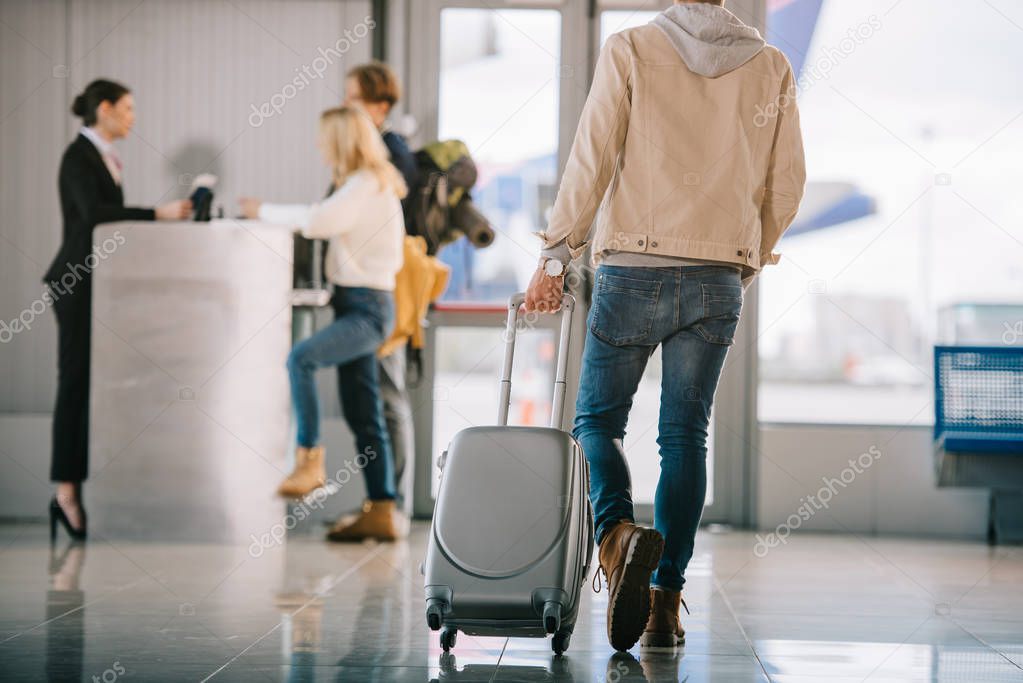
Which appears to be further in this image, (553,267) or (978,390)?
(978,390)

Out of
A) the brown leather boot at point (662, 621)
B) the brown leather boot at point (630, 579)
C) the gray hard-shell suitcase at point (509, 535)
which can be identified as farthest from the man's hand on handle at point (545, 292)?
the brown leather boot at point (662, 621)

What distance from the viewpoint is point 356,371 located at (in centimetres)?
464

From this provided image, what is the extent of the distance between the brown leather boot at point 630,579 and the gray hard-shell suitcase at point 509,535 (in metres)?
0.07

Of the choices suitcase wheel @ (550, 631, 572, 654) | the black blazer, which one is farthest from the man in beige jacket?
the black blazer

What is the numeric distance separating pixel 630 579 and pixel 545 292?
0.61 metres

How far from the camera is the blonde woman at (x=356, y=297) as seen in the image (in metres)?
4.49

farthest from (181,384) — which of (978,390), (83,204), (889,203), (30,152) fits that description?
(978,390)

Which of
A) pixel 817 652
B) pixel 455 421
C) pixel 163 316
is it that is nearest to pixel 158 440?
pixel 163 316

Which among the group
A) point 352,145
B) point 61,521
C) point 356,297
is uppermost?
point 352,145

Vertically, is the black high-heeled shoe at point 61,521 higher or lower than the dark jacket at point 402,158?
lower

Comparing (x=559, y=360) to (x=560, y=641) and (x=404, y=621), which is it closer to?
(x=560, y=641)

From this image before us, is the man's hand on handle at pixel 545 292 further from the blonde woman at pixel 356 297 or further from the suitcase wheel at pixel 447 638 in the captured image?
the blonde woman at pixel 356 297

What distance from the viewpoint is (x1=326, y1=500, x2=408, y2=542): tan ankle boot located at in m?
4.58

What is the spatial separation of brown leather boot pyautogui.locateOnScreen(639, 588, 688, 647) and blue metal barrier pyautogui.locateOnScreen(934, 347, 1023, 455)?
274cm
